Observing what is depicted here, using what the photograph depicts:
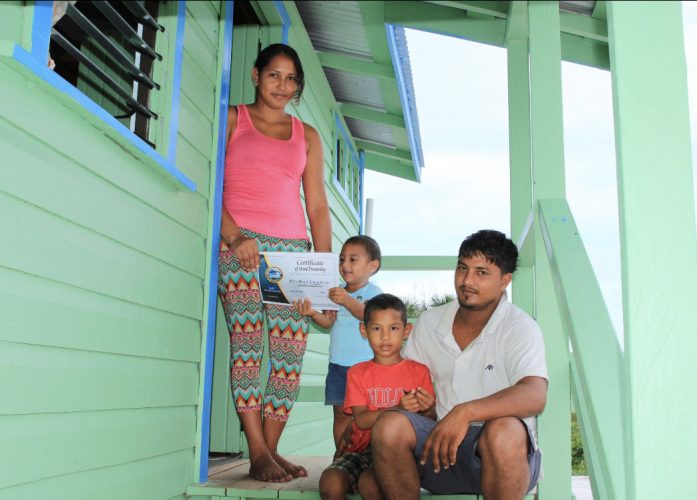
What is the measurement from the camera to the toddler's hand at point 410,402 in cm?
216

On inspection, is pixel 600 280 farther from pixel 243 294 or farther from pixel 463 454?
pixel 243 294

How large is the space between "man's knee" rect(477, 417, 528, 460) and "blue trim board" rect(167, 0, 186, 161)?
138cm

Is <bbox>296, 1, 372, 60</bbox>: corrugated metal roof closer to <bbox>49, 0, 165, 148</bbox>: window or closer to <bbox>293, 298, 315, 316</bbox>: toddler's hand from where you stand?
<bbox>49, 0, 165, 148</bbox>: window

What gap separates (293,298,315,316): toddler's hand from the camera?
270cm

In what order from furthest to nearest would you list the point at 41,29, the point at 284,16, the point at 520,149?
the point at 284,16, the point at 520,149, the point at 41,29

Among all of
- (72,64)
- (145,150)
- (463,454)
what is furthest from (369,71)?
(463,454)

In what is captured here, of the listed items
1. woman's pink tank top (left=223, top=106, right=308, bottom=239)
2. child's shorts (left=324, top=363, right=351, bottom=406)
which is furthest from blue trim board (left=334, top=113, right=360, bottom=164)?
child's shorts (left=324, top=363, right=351, bottom=406)

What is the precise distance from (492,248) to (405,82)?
12.0 ft

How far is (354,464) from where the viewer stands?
7.73 ft

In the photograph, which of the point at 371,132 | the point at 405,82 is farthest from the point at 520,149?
the point at 371,132

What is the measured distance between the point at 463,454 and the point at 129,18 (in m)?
2.22

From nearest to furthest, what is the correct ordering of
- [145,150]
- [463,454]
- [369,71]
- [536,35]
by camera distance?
[463,454] → [145,150] → [536,35] → [369,71]

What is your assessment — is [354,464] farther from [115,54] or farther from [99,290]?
[115,54]

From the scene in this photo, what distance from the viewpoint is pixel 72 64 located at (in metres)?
3.45
